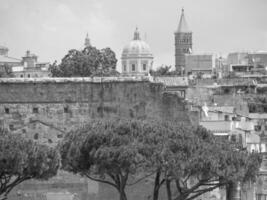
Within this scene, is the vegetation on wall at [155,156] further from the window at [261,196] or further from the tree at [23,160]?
the window at [261,196]

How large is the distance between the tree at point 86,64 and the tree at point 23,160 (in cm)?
6363

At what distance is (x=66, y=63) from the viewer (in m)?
115

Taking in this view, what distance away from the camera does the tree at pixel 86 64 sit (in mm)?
110750

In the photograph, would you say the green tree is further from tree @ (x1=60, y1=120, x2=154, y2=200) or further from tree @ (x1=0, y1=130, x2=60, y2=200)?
tree @ (x1=0, y1=130, x2=60, y2=200)

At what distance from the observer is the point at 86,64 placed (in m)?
113

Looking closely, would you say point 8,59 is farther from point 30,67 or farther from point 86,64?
point 86,64

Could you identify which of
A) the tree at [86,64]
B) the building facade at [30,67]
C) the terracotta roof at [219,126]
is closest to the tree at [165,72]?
the building facade at [30,67]

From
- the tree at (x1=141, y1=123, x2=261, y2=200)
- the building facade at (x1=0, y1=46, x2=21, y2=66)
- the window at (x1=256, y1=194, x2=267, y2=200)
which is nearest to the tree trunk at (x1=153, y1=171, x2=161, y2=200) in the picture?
the tree at (x1=141, y1=123, x2=261, y2=200)

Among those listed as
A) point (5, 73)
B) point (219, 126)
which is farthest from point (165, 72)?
point (219, 126)

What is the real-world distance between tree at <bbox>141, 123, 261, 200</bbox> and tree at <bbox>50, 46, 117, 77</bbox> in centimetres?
6318

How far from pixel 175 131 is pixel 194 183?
4237 mm

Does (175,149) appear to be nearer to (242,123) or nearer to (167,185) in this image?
(167,185)

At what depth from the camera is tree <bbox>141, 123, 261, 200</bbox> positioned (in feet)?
135

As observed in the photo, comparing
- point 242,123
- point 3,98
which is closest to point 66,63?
point 242,123
